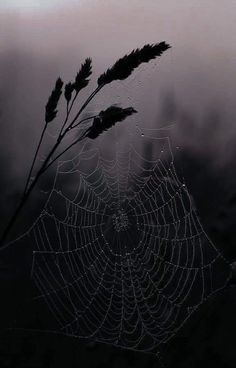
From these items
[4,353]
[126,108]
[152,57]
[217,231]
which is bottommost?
[4,353]

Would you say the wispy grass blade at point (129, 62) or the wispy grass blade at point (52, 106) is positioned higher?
the wispy grass blade at point (129, 62)

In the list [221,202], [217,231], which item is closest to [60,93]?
[221,202]

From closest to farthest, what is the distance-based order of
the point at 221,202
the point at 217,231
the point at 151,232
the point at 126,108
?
the point at 126,108, the point at 151,232, the point at 221,202, the point at 217,231

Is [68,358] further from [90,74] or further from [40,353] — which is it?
[90,74]

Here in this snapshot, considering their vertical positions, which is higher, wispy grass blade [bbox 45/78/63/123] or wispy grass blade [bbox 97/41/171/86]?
wispy grass blade [bbox 97/41/171/86]

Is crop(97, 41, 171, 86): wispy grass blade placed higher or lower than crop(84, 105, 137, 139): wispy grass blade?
higher

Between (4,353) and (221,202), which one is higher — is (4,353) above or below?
below

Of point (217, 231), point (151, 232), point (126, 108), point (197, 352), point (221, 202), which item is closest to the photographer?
point (126, 108)

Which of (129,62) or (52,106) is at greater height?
(129,62)

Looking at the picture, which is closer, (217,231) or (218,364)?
(218,364)

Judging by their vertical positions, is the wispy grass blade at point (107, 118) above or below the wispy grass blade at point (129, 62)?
below

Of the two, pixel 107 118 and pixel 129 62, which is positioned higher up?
pixel 129 62
